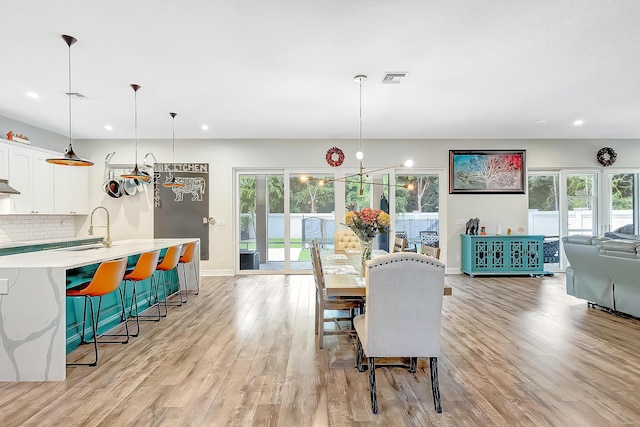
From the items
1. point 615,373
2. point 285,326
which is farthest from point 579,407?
point 285,326

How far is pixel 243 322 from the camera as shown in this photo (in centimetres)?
404

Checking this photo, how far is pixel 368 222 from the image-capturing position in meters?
3.36

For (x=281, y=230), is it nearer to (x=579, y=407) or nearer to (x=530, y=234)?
(x=530, y=234)

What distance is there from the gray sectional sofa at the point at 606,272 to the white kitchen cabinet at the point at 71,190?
8.15 metres

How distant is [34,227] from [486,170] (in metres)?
8.56

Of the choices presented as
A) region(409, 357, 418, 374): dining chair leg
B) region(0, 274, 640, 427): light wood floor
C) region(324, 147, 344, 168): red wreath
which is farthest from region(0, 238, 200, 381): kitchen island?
region(324, 147, 344, 168): red wreath

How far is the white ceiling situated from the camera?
2684mm

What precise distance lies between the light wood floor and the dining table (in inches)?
27.2

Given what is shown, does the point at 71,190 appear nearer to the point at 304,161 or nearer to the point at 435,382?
the point at 304,161

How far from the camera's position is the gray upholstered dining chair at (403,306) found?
209 cm

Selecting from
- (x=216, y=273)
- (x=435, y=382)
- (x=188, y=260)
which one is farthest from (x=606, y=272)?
(x=216, y=273)

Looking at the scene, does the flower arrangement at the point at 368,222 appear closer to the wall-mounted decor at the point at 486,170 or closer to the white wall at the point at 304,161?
the white wall at the point at 304,161

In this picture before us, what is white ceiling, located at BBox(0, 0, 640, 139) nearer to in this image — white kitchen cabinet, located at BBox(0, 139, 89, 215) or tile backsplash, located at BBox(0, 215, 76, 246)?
white kitchen cabinet, located at BBox(0, 139, 89, 215)

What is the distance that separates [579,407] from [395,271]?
4.93 feet
